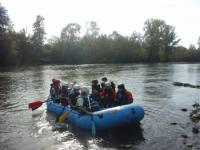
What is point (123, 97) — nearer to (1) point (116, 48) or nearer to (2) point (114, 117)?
(2) point (114, 117)

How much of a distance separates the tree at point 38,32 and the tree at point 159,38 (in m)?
29.8

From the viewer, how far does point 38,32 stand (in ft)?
276

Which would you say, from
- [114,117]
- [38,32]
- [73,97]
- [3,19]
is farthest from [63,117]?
[38,32]

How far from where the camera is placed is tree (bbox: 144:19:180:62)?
77250 millimetres

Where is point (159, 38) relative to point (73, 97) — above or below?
above

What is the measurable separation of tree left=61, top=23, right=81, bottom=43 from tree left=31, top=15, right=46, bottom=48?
246 inches

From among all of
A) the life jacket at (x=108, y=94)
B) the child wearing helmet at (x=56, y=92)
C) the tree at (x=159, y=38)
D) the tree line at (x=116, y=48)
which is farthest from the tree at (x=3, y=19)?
the life jacket at (x=108, y=94)

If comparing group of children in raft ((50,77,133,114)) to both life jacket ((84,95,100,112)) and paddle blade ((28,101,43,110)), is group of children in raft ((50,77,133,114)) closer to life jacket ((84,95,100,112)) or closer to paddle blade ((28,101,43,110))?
life jacket ((84,95,100,112))

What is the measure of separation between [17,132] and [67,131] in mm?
2209

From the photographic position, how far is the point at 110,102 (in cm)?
1308

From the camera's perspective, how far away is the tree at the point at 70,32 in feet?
268

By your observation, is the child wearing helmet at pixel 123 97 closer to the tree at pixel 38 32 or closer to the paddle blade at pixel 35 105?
the paddle blade at pixel 35 105

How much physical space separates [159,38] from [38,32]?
34.8m

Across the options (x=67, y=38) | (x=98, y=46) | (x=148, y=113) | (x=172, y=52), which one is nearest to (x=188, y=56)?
(x=172, y=52)
